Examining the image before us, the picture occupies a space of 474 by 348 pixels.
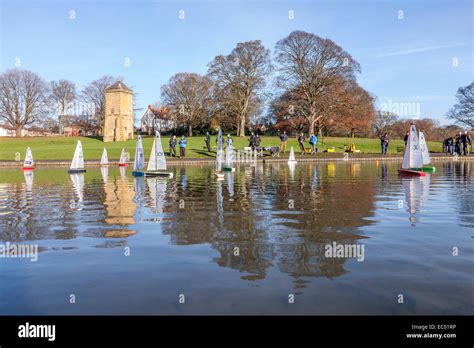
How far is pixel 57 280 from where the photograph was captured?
602cm

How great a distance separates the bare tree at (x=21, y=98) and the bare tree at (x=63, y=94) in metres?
10.3

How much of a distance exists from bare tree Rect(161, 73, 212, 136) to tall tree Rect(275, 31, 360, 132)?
25.5m

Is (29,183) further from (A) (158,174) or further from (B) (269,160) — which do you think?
(B) (269,160)

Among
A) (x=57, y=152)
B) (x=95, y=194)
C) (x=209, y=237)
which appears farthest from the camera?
(x=57, y=152)

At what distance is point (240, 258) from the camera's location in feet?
22.8

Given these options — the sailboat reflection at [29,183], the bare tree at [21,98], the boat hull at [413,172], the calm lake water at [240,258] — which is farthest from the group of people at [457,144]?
the bare tree at [21,98]

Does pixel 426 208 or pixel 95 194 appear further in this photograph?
pixel 95 194

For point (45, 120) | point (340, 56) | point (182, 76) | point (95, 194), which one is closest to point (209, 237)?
point (95, 194)

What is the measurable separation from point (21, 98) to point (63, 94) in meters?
14.8

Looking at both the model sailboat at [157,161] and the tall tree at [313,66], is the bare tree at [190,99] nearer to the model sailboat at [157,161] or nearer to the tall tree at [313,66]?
the tall tree at [313,66]

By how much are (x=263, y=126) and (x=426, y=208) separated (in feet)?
263

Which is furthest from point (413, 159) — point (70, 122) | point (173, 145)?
point (70, 122)

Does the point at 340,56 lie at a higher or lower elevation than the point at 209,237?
higher
